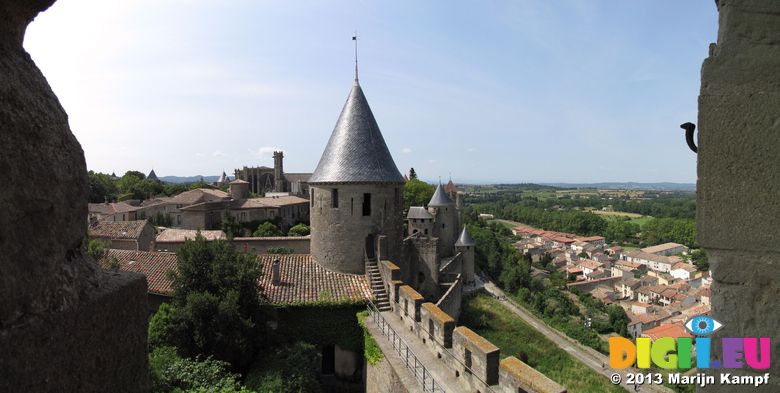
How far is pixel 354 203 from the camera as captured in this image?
1616 cm

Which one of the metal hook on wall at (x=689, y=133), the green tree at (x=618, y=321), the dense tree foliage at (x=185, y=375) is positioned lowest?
Answer: the green tree at (x=618, y=321)

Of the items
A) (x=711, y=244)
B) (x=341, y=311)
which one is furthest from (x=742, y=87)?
(x=341, y=311)

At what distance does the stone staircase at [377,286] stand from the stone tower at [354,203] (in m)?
0.46

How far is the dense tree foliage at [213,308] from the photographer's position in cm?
1241

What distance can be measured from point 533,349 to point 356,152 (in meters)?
18.0

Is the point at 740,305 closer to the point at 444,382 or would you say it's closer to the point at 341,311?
the point at 444,382

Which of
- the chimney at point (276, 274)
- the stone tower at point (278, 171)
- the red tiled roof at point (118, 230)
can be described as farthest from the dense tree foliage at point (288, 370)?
the stone tower at point (278, 171)

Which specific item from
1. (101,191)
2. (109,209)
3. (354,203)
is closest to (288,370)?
(354,203)

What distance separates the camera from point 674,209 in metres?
172

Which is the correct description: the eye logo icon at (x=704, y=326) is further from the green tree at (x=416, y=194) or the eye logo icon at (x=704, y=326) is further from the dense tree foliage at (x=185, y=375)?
the green tree at (x=416, y=194)

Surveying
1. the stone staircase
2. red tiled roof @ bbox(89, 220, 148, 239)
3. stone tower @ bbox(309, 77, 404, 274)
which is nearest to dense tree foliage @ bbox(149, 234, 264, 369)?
stone tower @ bbox(309, 77, 404, 274)

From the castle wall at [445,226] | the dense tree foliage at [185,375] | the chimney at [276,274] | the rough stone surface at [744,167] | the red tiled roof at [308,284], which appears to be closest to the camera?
the rough stone surface at [744,167]

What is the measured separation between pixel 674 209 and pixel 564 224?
5496 centimetres

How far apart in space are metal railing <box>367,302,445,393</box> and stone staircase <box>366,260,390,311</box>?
0.40 meters
